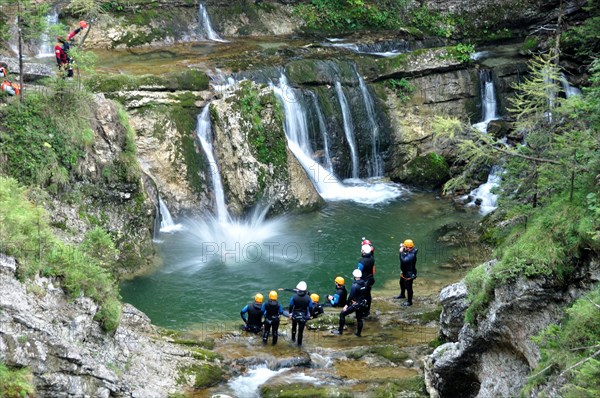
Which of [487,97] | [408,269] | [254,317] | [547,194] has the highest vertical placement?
[487,97]

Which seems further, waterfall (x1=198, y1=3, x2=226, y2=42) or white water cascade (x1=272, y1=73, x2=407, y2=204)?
waterfall (x1=198, y1=3, x2=226, y2=42)

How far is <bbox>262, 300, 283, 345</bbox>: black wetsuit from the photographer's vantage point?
1376 cm

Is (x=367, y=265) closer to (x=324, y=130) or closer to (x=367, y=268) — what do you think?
(x=367, y=268)

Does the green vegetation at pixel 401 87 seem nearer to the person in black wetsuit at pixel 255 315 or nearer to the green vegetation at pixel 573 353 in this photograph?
the person in black wetsuit at pixel 255 315

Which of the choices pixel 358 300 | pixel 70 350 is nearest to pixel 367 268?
pixel 358 300

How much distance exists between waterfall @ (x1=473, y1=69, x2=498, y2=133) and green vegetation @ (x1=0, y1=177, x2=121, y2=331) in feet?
67.7

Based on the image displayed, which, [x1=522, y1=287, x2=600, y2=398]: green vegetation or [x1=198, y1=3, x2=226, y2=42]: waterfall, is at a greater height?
[x1=198, y1=3, x2=226, y2=42]: waterfall

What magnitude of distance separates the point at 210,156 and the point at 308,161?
4.46 meters

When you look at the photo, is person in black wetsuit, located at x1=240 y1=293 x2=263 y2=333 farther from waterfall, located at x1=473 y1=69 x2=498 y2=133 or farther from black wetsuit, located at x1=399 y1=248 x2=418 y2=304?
waterfall, located at x1=473 y1=69 x2=498 y2=133

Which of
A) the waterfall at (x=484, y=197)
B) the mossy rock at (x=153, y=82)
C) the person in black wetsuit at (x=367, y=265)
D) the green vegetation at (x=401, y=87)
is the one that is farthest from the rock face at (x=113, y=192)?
the green vegetation at (x=401, y=87)

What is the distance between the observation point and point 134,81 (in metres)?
22.0

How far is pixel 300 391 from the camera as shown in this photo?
1134 cm

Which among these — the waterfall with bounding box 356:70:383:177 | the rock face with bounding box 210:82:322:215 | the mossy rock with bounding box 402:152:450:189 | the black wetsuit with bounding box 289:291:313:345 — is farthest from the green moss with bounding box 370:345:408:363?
the waterfall with bounding box 356:70:383:177

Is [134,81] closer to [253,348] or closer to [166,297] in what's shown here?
[166,297]
